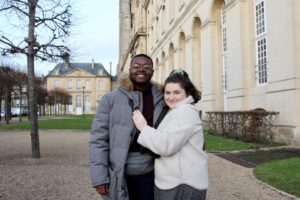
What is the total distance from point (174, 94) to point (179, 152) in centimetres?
42

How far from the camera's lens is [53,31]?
13.1 m

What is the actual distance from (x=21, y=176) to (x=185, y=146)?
7031 mm

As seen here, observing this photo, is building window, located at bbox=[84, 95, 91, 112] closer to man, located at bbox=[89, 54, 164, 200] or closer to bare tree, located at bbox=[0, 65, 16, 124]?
bare tree, located at bbox=[0, 65, 16, 124]

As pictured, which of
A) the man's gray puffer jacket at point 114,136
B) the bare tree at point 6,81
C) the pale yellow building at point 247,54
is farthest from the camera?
the bare tree at point 6,81

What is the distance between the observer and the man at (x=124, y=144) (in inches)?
124

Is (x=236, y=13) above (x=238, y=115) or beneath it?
above

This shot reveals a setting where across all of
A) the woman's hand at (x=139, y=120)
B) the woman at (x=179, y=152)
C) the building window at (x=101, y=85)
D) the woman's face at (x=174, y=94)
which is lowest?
the woman at (x=179, y=152)

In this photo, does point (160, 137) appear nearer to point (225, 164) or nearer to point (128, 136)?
point (128, 136)

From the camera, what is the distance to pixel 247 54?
17.9 meters

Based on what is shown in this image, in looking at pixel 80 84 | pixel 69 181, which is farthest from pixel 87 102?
pixel 69 181

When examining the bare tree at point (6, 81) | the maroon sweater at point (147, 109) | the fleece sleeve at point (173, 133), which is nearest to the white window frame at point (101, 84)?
the bare tree at point (6, 81)

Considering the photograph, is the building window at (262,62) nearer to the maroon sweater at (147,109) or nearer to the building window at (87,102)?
the maroon sweater at (147,109)

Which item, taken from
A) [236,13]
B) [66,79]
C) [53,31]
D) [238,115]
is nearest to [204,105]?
[236,13]

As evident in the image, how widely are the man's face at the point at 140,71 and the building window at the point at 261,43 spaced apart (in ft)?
45.5
